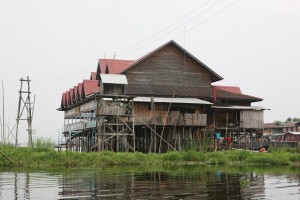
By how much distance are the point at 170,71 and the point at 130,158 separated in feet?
43.0

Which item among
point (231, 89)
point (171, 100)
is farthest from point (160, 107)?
point (231, 89)

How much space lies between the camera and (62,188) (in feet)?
34.6

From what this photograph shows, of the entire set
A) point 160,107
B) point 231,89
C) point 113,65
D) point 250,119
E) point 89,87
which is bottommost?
point 250,119

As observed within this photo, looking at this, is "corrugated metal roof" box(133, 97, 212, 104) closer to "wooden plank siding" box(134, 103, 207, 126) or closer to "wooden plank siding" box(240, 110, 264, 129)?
"wooden plank siding" box(134, 103, 207, 126)

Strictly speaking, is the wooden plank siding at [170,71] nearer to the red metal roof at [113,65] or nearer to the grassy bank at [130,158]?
the red metal roof at [113,65]

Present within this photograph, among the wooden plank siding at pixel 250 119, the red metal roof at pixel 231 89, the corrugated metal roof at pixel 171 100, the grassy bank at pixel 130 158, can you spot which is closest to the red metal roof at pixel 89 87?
the corrugated metal roof at pixel 171 100

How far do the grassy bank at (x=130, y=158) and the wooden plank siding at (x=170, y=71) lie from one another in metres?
10.4

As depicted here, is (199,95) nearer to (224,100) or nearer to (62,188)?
(224,100)

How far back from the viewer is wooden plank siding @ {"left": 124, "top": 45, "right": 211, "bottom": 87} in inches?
1273

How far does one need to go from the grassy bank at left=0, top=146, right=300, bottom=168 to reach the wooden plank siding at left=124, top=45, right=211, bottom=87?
1041 centimetres

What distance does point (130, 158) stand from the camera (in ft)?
71.0

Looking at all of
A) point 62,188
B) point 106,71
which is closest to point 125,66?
point 106,71

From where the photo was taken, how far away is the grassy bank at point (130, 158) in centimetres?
1998

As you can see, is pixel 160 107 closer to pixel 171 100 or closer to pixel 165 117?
pixel 171 100
